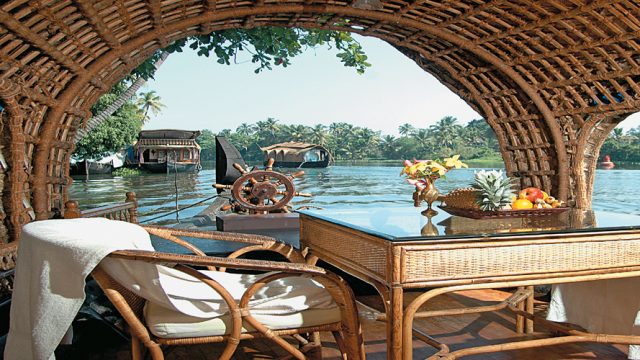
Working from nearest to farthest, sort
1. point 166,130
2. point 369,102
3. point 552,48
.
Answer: point 552,48 < point 166,130 < point 369,102

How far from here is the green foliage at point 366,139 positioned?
57.6 m

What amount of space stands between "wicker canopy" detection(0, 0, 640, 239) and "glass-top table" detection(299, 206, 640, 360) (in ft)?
5.40

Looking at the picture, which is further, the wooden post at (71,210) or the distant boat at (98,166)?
the distant boat at (98,166)

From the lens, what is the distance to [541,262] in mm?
1983

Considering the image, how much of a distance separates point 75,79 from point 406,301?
225 cm

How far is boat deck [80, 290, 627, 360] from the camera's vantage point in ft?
8.75

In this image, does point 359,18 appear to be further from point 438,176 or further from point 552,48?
point 438,176

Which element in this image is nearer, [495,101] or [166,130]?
[495,101]

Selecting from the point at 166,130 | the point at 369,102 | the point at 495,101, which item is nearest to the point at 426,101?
the point at 369,102

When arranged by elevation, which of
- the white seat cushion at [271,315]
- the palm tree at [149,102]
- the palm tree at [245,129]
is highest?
the palm tree at [149,102]

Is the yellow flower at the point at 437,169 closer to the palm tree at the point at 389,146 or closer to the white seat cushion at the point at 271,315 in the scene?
the white seat cushion at the point at 271,315

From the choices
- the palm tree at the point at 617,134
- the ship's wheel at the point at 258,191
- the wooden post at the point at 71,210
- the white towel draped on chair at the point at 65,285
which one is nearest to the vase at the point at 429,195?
the white towel draped on chair at the point at 65,285

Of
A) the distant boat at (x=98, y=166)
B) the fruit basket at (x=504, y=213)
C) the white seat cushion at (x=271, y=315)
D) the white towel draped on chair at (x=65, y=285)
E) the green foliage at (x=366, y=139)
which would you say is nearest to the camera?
the white towel draped on chair at (x=65, y=285)

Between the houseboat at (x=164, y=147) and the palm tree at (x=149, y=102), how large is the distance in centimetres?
1944
